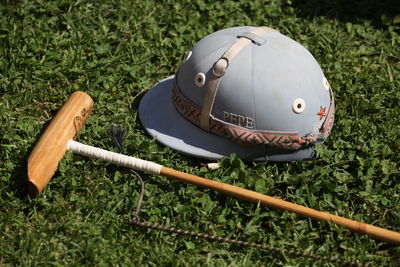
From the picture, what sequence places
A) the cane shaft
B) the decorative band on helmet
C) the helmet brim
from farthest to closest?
the helmet brim
the decorative band on helmet
the cane shaft

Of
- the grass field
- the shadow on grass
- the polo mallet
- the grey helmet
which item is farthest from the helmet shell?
the shadow on grass

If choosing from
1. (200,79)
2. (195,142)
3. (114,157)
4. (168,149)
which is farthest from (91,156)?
(200,79)

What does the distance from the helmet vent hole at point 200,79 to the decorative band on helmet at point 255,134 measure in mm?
151

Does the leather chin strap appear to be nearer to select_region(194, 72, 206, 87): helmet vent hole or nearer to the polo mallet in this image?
select_region(194, 72, 206, 87): helmet vent hole

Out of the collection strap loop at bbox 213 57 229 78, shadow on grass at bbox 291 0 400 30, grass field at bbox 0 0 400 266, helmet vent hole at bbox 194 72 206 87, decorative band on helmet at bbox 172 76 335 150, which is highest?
strap loop at bbox 213 57 229 78

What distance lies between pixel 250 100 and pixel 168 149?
2.33ft

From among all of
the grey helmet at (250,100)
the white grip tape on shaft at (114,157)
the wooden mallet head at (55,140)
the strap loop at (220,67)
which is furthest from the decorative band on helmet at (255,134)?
the wooden mallet head at (55,140)

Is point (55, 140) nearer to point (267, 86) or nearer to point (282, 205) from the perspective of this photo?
point (267, 86)

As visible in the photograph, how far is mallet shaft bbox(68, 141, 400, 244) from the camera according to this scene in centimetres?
329

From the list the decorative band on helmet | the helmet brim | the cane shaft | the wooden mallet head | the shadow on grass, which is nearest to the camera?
the cane shaft

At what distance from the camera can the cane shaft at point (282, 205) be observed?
3275 mm

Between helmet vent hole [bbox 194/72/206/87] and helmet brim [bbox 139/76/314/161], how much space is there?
1.09ft

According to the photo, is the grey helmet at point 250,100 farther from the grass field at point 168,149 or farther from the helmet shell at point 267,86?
the grass field at point 168,149

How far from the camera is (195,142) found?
12.5 feet
